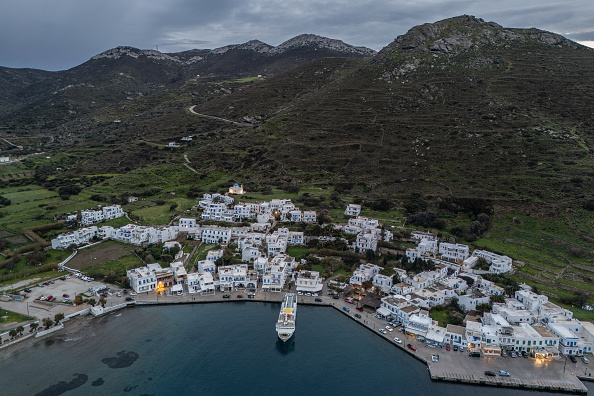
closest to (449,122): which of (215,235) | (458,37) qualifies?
(458,37)

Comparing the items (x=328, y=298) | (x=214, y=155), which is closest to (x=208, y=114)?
(x=214, y=155)

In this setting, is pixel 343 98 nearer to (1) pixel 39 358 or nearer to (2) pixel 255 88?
(2) pixel 255 88

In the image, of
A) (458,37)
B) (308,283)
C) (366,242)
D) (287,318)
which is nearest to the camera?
(287,318)

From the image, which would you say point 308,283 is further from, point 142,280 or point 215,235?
point 142,280

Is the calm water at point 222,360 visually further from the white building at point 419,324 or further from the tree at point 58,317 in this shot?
the white building at point 419,324

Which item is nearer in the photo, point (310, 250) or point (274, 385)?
point (274, 385)
